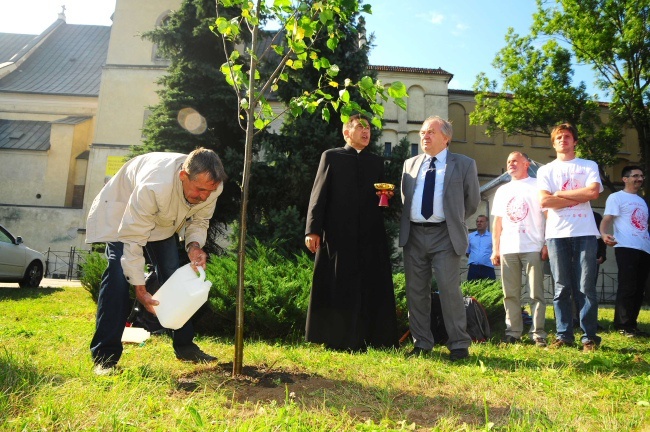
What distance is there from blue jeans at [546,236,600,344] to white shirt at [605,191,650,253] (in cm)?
140

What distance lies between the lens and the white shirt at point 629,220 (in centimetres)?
622

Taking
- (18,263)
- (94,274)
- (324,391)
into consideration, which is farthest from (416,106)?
(324,391)

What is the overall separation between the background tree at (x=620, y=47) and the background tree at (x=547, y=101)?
867mm


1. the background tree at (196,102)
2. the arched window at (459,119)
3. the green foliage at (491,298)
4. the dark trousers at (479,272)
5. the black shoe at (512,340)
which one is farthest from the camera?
the arched window at (459,119)

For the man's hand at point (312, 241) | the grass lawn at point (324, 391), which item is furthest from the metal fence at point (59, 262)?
the man's hand at point (312, 241)

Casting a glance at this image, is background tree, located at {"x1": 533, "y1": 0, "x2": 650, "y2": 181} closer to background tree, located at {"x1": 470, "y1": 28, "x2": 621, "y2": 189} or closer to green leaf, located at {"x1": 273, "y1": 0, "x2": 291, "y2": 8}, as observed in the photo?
background tree, located at {"x1": 470, "y1": 28, "x2": 621, "y2": 189}

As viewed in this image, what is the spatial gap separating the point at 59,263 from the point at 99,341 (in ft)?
85.8

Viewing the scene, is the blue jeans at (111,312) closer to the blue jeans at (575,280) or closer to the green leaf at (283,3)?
the green leaf at (283,3)

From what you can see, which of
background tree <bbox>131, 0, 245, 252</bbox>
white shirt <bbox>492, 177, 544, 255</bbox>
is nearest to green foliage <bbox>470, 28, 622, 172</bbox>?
background tree <bbox>131, 0, 245, 252</bbox>

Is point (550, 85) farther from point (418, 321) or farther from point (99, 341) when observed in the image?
point (99, 341)

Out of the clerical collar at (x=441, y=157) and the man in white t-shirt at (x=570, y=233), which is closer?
the clerical collar at (x=441, y=157)

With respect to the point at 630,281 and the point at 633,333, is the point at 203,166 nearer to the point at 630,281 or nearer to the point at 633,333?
the point at 630,281

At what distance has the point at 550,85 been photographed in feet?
77.3

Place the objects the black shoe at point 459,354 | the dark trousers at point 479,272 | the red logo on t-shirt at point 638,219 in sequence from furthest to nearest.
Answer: the dark trousers at point 479,272 → the red logo on t-shirt at point 638,219 → the black shoe at point 459,354
